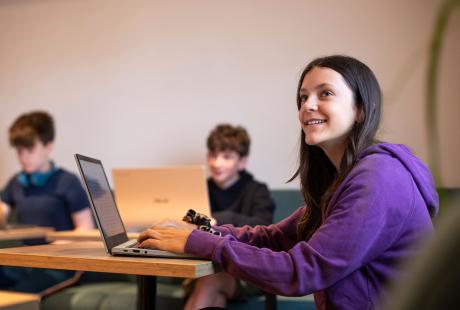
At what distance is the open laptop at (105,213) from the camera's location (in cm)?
125

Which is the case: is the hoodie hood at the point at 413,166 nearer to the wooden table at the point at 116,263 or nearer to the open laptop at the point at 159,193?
the wooden table at the point at 116,263

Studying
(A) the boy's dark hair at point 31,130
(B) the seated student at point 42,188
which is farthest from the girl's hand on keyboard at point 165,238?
(A) the boy's dark hair at point 31,130

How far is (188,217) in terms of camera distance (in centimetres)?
144

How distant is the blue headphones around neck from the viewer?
2867 mm

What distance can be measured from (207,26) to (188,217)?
1.96 m

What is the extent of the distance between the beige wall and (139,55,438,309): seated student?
138 centimetres

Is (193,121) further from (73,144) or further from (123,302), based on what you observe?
(123,302)

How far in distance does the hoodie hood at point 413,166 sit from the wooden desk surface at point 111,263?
465 mm

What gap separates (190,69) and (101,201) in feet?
6.18

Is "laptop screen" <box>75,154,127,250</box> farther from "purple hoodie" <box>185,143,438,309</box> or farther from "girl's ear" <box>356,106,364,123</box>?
"girl's ear" <box>356,106,364,123</box>

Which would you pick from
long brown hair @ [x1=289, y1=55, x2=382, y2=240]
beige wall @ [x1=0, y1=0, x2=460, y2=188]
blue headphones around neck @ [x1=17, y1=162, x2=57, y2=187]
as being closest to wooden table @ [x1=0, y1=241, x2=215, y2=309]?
long brown hair @ [x1=289, y1=55, x2=382, y2=240]

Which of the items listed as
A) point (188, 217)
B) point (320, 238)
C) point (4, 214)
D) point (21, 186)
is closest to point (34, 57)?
point (21, 186)

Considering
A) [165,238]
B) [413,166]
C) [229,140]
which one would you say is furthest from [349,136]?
[229,140]

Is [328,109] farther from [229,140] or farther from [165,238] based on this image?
[229,140]
